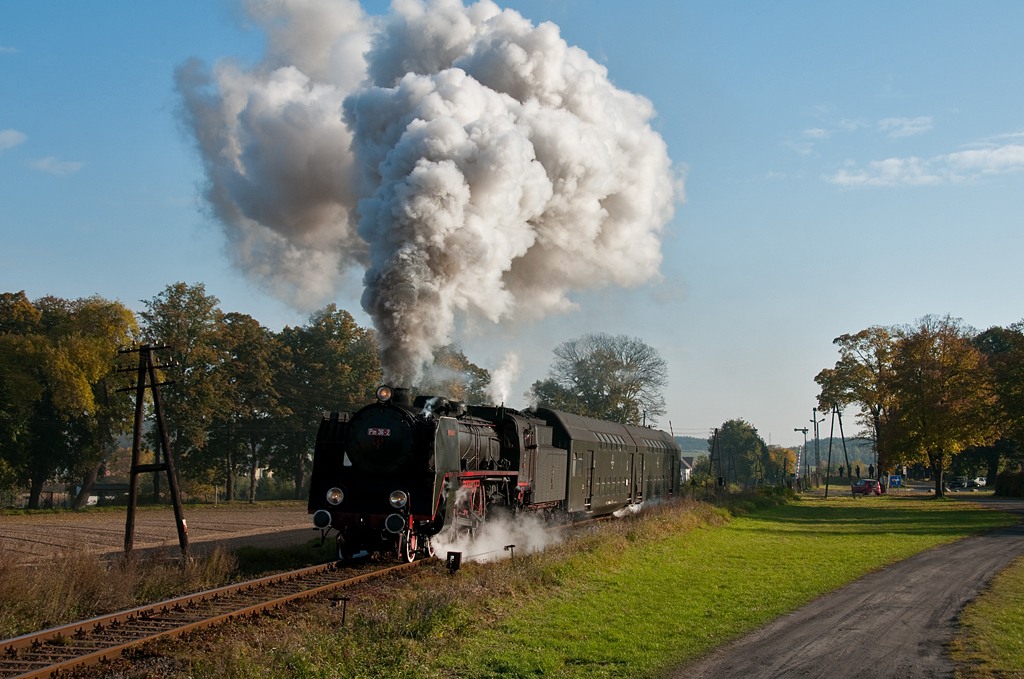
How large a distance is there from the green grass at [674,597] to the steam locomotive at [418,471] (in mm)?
2663

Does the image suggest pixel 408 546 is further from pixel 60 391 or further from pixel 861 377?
pixel 861 377

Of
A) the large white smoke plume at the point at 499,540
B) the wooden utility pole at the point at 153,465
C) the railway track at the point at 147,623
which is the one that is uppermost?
the wooden utility pole at the point at 153,465

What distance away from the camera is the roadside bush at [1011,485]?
42875 millimetres

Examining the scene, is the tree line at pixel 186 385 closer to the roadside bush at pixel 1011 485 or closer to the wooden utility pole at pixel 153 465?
the wooden utility pole at pixel 153 465

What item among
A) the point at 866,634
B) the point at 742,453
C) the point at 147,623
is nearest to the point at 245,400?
the point at 147,623

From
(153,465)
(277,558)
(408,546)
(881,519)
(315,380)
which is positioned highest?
(315,380)

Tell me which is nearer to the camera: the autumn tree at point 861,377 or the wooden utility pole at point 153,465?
the wooden utility pole at point 153,465

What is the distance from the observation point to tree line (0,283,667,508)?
115 feet

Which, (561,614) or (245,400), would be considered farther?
(245,400)

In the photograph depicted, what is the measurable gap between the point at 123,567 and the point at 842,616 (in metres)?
10.7

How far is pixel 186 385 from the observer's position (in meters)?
38.2

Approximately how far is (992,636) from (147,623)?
10.1 metres

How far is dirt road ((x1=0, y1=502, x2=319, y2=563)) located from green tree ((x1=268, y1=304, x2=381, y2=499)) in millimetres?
7833

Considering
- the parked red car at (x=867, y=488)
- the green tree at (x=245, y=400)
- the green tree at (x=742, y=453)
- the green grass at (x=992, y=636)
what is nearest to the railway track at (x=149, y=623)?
the green grass at (x=992, y=636)
